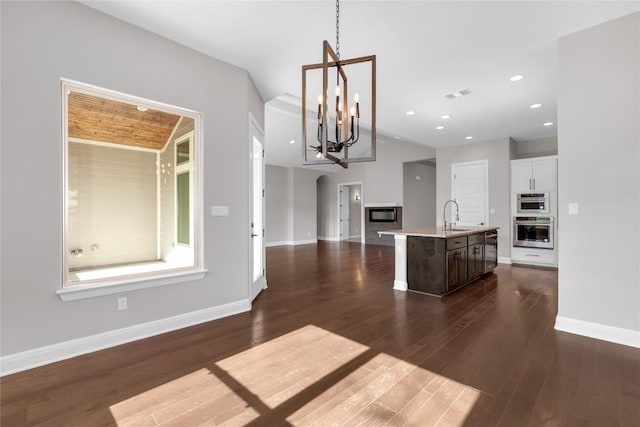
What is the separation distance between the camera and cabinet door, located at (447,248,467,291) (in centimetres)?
426

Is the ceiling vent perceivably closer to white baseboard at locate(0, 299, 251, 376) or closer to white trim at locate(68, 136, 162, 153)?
white trim at locate(68, 136, 162, 153)

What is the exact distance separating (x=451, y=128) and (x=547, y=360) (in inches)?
194

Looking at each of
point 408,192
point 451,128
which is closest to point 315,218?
point 408,192

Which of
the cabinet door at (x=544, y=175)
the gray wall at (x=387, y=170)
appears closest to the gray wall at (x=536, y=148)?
the cabinet door at (x=544, y=175)

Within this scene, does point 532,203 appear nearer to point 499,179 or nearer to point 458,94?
point 499,179

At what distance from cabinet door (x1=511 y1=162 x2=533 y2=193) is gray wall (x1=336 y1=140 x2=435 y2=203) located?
242 centimetres

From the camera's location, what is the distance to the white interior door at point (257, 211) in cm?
415

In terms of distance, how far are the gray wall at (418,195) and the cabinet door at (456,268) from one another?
196 inches

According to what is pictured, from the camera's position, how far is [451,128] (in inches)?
245

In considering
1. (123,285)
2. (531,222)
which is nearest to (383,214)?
(531,222)

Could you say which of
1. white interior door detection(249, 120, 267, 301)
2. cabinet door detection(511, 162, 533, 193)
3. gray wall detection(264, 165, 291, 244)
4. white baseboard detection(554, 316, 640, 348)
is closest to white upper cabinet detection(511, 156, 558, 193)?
cabinet door detection(511, 162, 533, 193)

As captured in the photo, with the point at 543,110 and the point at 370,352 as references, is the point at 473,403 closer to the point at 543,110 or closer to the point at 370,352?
the point at 370,352

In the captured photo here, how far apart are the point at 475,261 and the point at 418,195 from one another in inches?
217

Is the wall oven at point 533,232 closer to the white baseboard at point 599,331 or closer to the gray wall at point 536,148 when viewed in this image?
the gray wall at point 536,148
